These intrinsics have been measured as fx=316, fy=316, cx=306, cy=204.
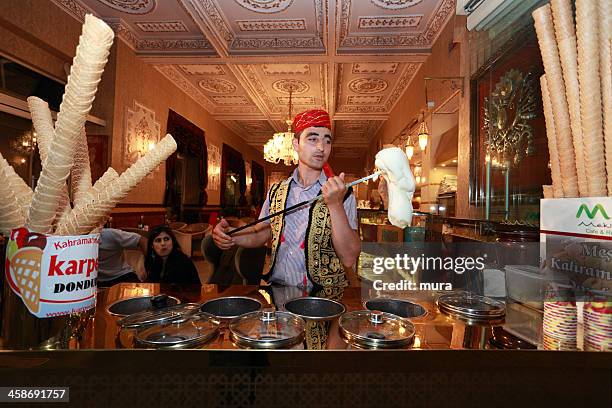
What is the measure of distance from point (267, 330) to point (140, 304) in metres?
0.43

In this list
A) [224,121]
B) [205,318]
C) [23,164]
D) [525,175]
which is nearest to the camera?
[205,318]

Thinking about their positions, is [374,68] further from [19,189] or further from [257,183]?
[257,183]

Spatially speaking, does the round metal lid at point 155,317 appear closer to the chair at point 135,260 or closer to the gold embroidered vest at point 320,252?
the gold embroidered vest at point 320,252

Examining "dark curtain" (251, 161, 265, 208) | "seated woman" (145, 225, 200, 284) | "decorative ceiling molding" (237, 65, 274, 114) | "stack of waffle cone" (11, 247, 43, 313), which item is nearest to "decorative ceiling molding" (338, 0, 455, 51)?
"decorative ceiling molding" (237, 65, 274, 114)

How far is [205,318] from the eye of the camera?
765 millimetres

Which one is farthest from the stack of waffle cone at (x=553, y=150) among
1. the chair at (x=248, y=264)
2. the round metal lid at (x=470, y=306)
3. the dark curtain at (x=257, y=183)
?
the dark curtain at (x=257, y=183)

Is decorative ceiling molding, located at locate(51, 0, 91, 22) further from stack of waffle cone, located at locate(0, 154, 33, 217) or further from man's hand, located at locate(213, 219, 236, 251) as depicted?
stack of waffle cone, located at locate(0, 154, 33, 217)

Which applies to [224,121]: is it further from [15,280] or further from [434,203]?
[15,280]

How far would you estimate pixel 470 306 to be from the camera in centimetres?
85

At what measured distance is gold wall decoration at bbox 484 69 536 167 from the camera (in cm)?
196

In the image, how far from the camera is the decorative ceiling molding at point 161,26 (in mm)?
4781
